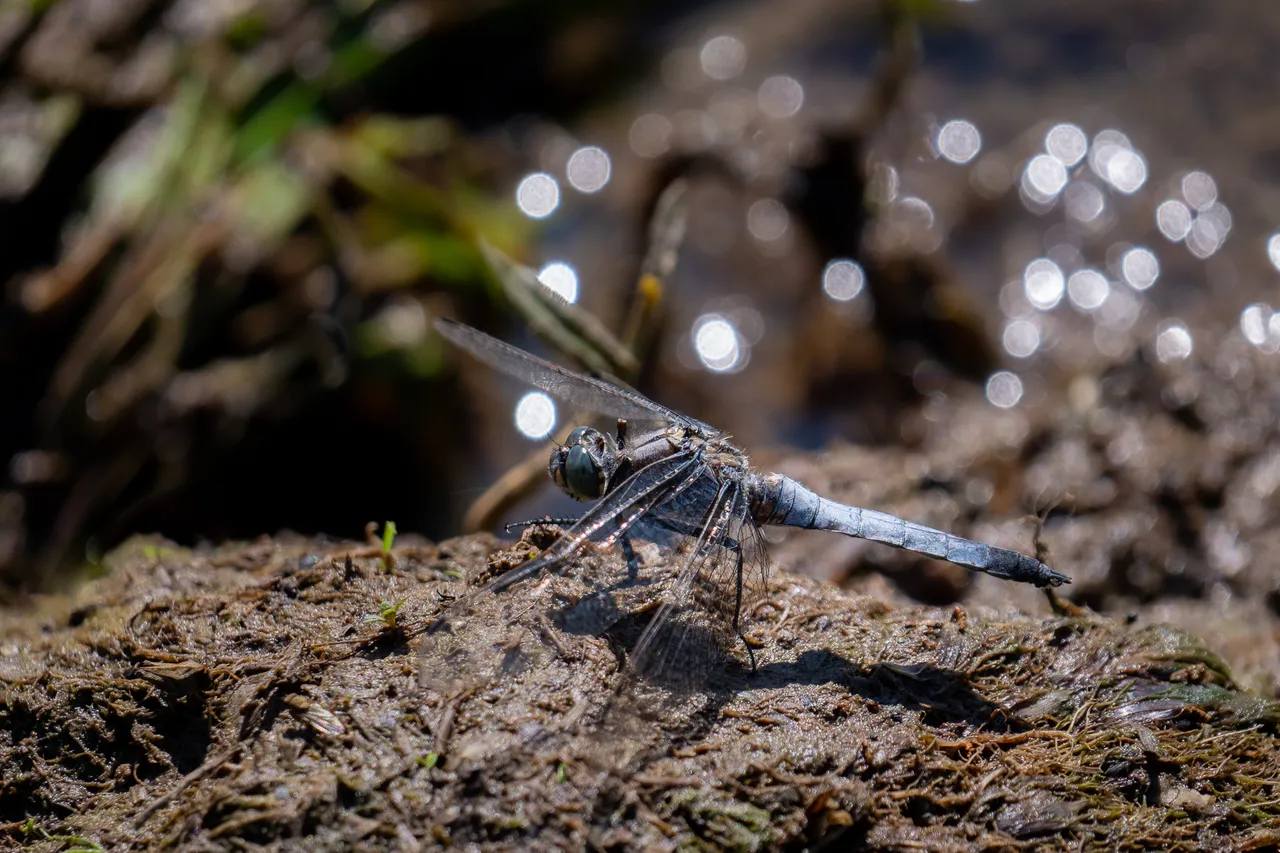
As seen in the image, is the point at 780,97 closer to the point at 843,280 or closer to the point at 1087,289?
the point at 843,280

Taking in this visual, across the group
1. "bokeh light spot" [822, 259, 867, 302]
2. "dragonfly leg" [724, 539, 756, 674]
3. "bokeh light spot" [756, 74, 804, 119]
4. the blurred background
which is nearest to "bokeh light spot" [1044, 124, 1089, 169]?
the blurred background

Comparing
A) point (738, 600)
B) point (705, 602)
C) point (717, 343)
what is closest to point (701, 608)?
point (705, 602)

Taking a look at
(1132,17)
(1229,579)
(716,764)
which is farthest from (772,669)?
(1132,17)

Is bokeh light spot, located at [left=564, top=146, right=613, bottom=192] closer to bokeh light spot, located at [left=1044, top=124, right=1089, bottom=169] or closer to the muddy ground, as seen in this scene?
bokeh light spot, located at [left=1044, top=124, right=1089, bottom=169]

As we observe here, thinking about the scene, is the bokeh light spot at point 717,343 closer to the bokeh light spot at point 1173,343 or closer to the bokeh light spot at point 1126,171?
the bokeh light spot at point 1173,343

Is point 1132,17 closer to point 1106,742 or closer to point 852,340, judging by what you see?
point 852,340

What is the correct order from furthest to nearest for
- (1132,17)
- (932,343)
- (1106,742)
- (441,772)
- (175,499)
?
(1132,17) → (932,343) → (175,499) → (1106,742) → (441,772)
